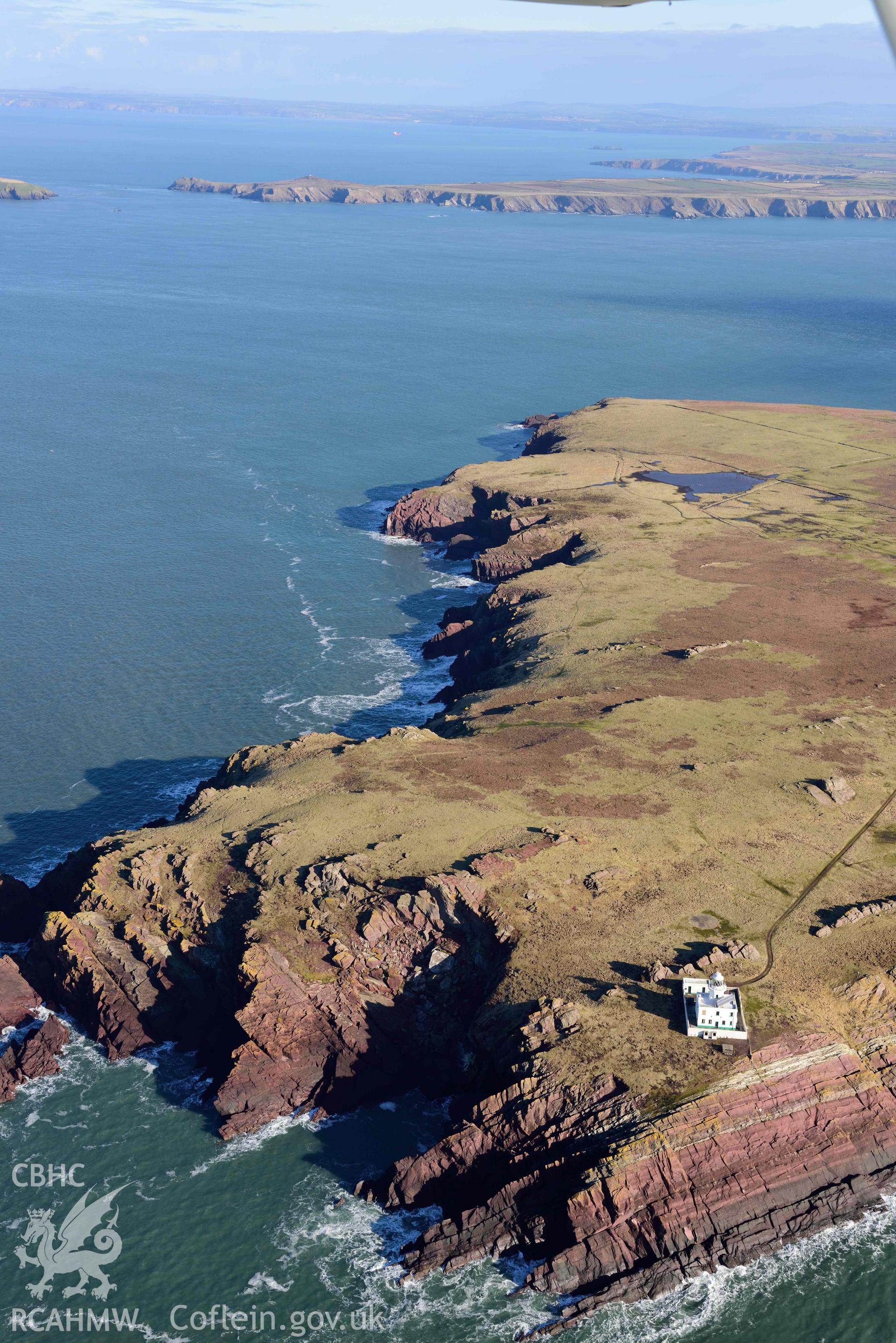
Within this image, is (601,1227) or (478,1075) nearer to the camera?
(601,1227)

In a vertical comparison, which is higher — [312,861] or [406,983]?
[312,861]

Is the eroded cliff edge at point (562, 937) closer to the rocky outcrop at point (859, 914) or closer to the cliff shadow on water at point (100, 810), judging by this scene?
the rocky outcrop at point (859, 914)

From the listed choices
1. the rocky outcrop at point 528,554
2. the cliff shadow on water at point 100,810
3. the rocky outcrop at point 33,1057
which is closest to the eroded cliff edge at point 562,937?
the rocky outcrop at point 33,1057

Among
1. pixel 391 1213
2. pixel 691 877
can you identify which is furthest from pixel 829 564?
pixel 391 1213

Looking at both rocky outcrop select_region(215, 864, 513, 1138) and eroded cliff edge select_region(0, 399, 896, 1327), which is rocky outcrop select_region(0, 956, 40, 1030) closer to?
eroded cliff edge select_region(0, 399, 896, 1327)

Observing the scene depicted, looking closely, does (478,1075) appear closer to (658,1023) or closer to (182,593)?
(658,1023)

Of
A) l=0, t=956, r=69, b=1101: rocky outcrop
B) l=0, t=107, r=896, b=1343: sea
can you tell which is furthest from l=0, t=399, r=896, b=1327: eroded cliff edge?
l=0, t=107, r=896, b=1343: sea
